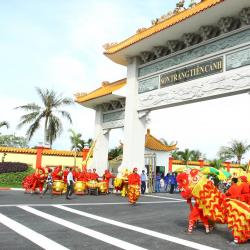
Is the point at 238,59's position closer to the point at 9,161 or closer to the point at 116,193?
the point at 116,193

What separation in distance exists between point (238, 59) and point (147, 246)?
8.77 m

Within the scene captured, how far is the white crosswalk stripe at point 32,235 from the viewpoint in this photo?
584 centimetres

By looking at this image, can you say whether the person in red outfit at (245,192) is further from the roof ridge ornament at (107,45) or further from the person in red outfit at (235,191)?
the roof ridge ornament at (107,45)

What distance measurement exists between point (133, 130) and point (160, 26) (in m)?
5.13

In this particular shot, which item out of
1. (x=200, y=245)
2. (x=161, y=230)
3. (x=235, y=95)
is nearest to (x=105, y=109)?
(x=235, y=95)

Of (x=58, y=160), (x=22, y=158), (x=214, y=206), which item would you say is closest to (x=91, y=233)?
(x=214, y=206)

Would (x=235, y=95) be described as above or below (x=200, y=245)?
above

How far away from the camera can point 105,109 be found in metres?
21.6

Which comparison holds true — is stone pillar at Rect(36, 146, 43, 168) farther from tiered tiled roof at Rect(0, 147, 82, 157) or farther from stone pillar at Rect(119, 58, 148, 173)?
stone pillar at Rect(119, 58, 148, 173)

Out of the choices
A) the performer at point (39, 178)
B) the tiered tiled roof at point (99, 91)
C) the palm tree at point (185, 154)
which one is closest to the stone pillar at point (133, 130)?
the tiered tiled roof at point (99, 91)

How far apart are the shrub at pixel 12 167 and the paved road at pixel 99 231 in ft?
38.8

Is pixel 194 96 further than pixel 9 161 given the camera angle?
No

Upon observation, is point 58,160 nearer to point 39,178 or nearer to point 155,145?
point 155,145

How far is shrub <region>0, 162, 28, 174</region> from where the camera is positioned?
21905 millimetres
